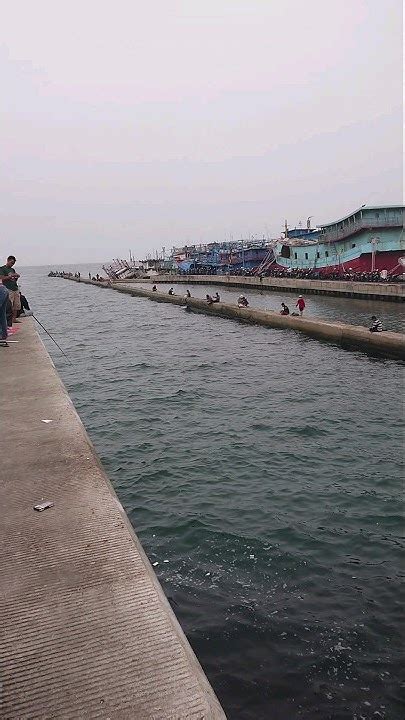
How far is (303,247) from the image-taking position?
2028 inches

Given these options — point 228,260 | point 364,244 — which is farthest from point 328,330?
point 228,260

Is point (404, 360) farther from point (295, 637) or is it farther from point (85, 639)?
point (85, 639)

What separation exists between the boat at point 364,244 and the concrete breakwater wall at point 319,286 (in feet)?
8.50

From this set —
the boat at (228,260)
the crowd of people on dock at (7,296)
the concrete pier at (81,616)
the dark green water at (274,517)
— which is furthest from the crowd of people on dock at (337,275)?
the concrete pier at (81,616)

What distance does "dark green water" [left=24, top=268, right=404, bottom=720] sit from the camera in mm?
3963

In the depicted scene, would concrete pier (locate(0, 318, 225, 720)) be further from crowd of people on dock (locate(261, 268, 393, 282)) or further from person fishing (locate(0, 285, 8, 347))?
crowd of people on dock (locate(261, 268, 393, 282))

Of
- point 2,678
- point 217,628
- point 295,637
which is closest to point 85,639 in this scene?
point 2,678

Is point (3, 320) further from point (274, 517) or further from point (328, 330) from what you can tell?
point (328, 330)

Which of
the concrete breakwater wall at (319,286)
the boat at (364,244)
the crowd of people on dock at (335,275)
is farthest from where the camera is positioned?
the boat at (364,244)

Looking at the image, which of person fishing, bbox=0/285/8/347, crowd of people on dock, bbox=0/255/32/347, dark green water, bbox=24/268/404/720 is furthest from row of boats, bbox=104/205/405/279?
person fishing, bbox=0/285/8/347

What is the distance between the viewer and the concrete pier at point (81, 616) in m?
2.20

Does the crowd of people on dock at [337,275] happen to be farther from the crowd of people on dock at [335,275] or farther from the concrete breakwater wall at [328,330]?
the concrete breakwater wall at [328,330]

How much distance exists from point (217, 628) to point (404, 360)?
13811 mm

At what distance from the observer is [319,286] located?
132ft
